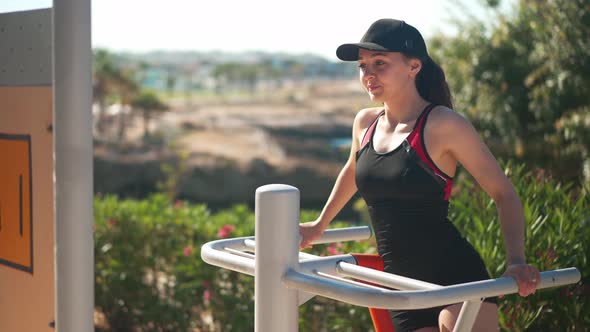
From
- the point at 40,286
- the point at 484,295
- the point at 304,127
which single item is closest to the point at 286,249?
the point at 484,295

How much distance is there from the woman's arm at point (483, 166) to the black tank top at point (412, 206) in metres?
0.07

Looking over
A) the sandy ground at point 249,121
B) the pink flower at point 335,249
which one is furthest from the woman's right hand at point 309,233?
the sandy ground at point 249,121

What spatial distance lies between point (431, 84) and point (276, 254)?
962mm

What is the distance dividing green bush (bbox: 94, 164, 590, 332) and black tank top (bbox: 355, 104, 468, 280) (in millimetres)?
1261

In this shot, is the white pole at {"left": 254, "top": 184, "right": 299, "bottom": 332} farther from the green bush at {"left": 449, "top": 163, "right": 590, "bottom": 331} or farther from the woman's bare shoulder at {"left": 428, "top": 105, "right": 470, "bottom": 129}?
the green bush at {"left": 449, "top": 163, "right": 590, "bottom": 331}

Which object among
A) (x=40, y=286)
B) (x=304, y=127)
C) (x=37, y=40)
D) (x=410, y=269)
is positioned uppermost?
(x=37, y=40)

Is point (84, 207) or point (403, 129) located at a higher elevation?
point (403, 129)

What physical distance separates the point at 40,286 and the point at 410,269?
1493 mm

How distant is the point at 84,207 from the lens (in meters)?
2.79

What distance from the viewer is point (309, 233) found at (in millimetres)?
2936

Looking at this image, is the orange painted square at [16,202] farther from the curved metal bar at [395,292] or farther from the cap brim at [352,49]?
the curved metal bar at [395,292]

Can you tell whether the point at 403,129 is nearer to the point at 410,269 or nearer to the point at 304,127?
the point at 410,269

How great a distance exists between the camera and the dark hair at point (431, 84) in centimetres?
282

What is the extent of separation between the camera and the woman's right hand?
292cm
